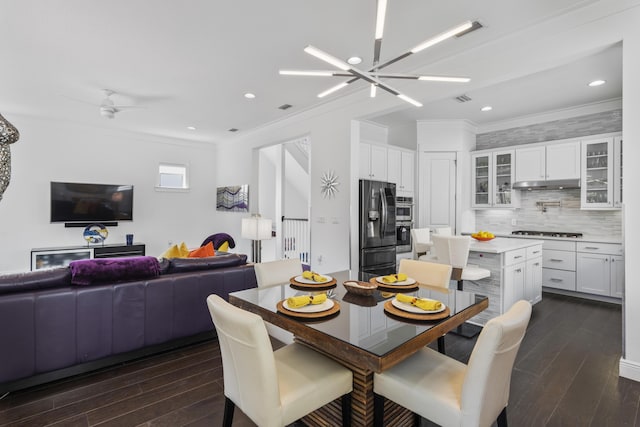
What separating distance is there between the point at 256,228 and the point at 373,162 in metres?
2.11

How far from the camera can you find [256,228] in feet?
13.8

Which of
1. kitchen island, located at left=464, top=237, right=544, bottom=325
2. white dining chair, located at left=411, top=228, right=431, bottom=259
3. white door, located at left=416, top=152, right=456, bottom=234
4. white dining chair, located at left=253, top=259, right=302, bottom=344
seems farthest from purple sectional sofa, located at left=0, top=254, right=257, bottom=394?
white door, located at left=416, top=152, right=456, bottom=234

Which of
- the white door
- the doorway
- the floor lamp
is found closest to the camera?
the floor lamp

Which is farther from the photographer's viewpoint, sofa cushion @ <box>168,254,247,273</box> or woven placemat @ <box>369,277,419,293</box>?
sofa cushion @ <box>168,254,247,273</box>

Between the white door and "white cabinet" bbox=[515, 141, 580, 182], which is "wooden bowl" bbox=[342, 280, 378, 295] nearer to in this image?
the white door

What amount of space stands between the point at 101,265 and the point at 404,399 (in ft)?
7.90

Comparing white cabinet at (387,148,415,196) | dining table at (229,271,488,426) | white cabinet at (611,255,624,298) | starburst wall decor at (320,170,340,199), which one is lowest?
white cabinet at (611,255,624,298)

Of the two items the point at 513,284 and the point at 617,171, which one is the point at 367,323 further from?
the point at 617,171

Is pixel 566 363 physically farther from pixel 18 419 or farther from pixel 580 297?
pixel 18 419

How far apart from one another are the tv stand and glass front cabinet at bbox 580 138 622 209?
7839 millimetres

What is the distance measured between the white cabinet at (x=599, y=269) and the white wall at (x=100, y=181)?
7175 millimetres

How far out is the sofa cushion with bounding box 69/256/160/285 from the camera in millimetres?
2457

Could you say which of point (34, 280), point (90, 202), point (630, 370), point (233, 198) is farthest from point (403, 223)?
point (90, 202)

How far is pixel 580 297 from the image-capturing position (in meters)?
4.75
